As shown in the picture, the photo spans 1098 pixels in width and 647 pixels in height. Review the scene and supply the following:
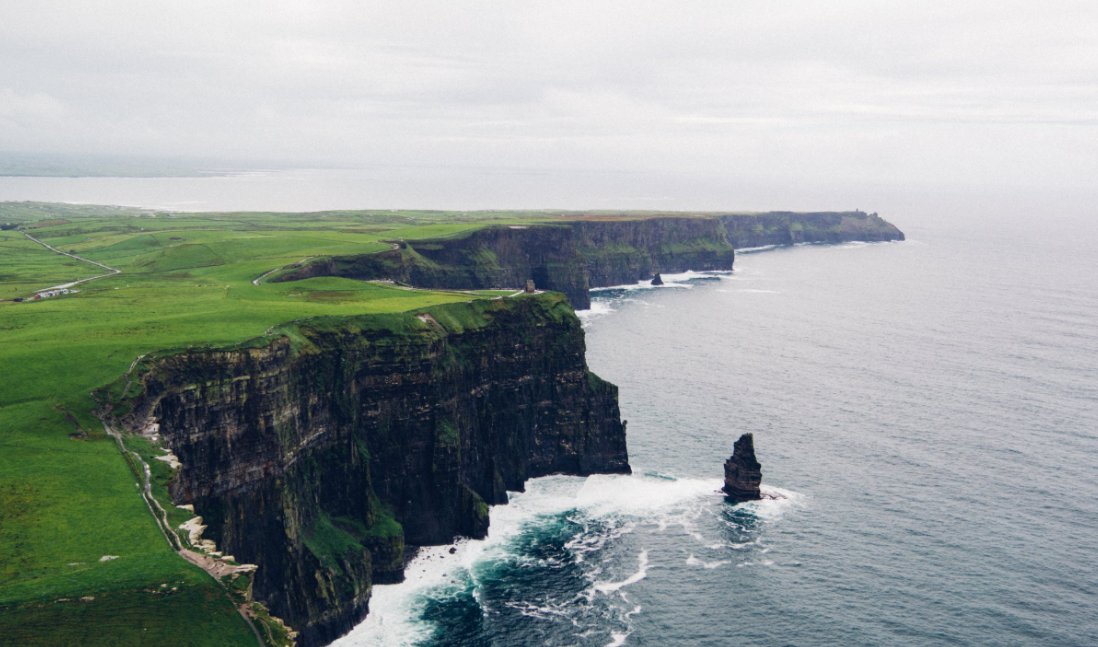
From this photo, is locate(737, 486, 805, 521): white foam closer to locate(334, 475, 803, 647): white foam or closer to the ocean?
locate(334, 475, 803, 647): white foam

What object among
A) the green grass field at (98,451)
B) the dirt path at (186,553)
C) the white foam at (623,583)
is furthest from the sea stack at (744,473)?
the dirt path at (186,553)

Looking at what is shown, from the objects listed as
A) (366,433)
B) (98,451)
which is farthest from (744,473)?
(98,451)

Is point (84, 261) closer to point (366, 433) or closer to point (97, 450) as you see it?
point (366, 433)

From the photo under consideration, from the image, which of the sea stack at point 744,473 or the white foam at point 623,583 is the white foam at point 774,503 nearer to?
the sea stack at point 744,473

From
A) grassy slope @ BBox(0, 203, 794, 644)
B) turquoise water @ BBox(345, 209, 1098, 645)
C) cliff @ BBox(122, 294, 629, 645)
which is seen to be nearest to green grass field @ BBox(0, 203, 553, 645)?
grassy slope @ BBox(0, 203, 794, 644)

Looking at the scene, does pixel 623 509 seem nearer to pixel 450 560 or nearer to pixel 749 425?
pixel 450 560

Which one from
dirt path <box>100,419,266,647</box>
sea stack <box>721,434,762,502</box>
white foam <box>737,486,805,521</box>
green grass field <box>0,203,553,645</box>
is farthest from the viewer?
sea stack <box>721,434,762,502</box>
